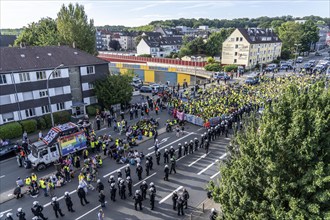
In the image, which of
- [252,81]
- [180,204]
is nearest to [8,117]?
[180,204]

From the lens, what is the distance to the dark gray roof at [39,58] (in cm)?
2938

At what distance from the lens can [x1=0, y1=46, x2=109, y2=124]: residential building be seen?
28.8m

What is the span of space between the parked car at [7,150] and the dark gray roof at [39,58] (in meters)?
8.72

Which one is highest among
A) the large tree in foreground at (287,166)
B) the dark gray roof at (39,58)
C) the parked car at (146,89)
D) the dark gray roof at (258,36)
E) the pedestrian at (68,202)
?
the dark gray roof at (258,36)

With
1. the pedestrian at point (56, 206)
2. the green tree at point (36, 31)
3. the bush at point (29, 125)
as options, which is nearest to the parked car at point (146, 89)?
the green tree at point (36, 31)

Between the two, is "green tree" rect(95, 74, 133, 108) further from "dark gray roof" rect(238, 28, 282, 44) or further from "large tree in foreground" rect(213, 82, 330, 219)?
"dark gray roof" rect(238, 28, 282, 44)

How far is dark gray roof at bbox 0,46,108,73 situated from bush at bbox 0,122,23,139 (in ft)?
19.4

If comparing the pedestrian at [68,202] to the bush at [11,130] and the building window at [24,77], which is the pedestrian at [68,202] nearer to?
the bush at [11,130]

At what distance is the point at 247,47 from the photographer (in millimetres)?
67188

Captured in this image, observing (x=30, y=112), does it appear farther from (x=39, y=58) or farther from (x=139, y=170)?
(x=139, y=170)

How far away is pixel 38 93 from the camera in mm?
30906

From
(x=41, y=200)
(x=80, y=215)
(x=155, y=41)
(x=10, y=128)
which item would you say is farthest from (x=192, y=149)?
(x=155, y=41)

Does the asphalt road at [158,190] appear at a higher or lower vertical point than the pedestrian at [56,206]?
lower

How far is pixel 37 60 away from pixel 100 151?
15.5 meters
